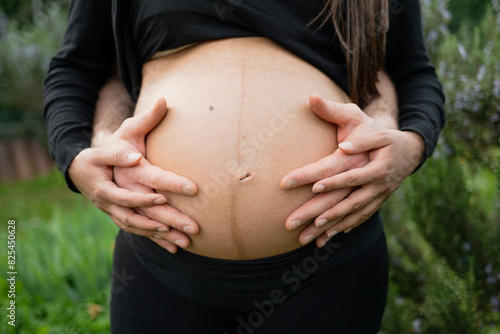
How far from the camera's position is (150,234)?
977 millimetres

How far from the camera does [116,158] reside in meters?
0.95

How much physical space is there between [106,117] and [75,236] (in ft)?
5.82

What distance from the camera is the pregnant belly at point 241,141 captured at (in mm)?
937

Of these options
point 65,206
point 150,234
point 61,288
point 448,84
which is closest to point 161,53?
point 150,234

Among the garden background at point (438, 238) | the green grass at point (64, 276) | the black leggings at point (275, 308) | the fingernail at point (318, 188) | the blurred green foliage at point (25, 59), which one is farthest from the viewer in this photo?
the blurred green foliage at point (25, 59)

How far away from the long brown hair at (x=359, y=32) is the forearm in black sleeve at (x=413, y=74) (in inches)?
4.2

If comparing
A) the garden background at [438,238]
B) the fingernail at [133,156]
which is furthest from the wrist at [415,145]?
the fingernail at [133,156]

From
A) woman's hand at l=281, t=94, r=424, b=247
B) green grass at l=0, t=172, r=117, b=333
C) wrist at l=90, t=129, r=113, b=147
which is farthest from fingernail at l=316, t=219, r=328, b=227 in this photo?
green grass at l=0, t=172, r=117, b=333

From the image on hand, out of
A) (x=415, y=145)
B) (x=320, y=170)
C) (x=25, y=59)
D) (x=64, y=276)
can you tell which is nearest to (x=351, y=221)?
(x=320, y=170)

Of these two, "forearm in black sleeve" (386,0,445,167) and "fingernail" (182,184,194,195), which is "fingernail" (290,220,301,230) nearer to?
"fingernail" (182,184,194,195)

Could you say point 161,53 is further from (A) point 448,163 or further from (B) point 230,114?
(A) point 448,163

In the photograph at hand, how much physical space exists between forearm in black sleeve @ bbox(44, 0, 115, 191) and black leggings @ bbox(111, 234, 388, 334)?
0.34 metres

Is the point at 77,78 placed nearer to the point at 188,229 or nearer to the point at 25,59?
the point at 188,229

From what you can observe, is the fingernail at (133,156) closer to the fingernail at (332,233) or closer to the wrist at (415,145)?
the fingernail at (332,233)
